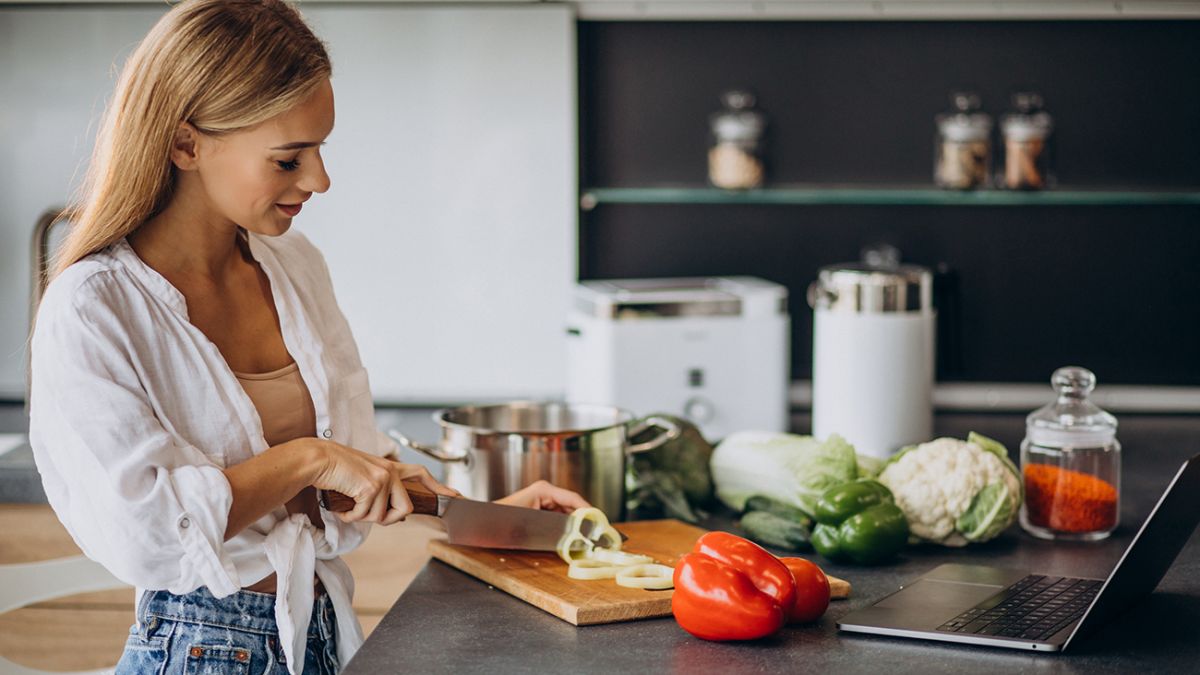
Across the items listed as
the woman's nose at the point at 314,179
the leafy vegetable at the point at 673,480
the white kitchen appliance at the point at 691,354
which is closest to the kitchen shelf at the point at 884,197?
the white kitchen appliance at the point at 691,354

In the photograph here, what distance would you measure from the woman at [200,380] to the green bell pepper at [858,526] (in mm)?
439

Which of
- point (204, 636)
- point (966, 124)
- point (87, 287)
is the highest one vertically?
point (966, 124)

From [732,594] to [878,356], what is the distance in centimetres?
99

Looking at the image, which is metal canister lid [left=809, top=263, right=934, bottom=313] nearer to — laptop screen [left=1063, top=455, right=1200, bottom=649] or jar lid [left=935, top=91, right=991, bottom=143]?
jar lid [left=935, top=91, right=991, bottom=143]

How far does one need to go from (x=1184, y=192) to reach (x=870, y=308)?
962 mm

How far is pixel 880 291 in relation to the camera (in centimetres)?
215

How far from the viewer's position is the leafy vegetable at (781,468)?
1.72 meters

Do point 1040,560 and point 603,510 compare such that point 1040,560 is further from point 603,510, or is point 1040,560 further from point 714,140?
point 714,140

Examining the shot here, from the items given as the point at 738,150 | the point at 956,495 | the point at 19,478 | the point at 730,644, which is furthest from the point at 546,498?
the point at 738,150

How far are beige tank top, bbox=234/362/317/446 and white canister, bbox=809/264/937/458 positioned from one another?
96 cm

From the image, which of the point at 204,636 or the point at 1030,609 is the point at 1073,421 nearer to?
the point at 1030,609

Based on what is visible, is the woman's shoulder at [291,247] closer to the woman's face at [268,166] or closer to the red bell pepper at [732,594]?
the woman's face at [268,166]

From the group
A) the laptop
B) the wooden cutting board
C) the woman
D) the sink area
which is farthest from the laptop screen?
the sink area

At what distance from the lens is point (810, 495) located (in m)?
1.72
